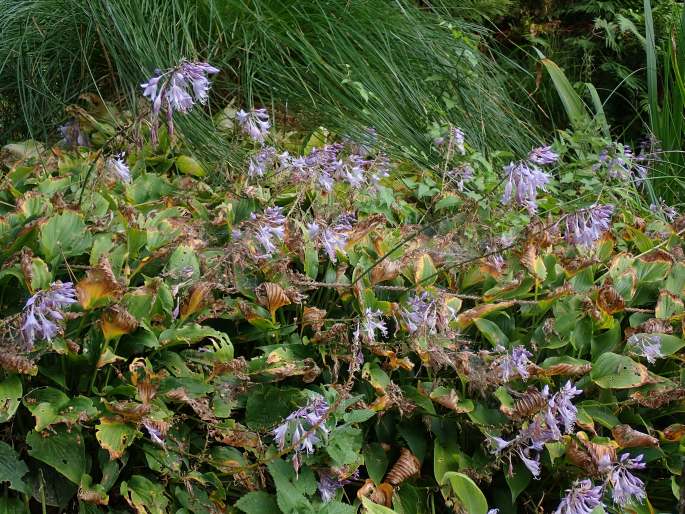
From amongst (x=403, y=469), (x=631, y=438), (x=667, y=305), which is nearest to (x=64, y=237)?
(x=403, y=469)

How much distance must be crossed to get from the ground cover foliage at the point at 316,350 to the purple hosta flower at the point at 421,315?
1 centimetres

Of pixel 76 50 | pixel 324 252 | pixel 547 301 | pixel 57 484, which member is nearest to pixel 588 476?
pixel 547 301

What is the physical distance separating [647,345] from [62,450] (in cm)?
143

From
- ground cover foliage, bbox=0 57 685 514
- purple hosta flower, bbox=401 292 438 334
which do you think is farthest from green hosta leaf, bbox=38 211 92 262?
purple hosta flower, bbox=401 292 438 334

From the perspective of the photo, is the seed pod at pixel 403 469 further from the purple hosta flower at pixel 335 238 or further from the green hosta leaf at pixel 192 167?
the green hosta leaf at pixel 192 167

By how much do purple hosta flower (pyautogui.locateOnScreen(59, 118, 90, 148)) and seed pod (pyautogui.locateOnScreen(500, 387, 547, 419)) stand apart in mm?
1830

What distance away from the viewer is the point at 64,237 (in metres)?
Result: 2.00

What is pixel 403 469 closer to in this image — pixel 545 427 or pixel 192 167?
A: pixel 545 427

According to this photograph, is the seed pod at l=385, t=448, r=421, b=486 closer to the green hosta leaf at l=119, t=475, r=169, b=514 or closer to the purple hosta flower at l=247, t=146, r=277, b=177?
the green hosta leaf at l=119, t=475, r=169, b=514

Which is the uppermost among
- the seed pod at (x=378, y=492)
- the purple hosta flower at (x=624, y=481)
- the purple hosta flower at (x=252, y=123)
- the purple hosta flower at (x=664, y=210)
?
the purple hosta flower at (x=252, y=123)

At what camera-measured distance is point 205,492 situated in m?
1.91

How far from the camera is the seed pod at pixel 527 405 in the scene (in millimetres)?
1976

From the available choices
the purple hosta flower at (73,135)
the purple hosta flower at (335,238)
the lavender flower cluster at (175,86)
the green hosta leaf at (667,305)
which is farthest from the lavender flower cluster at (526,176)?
the purple hosta flower at (73,135)

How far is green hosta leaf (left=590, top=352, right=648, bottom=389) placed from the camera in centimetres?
214
